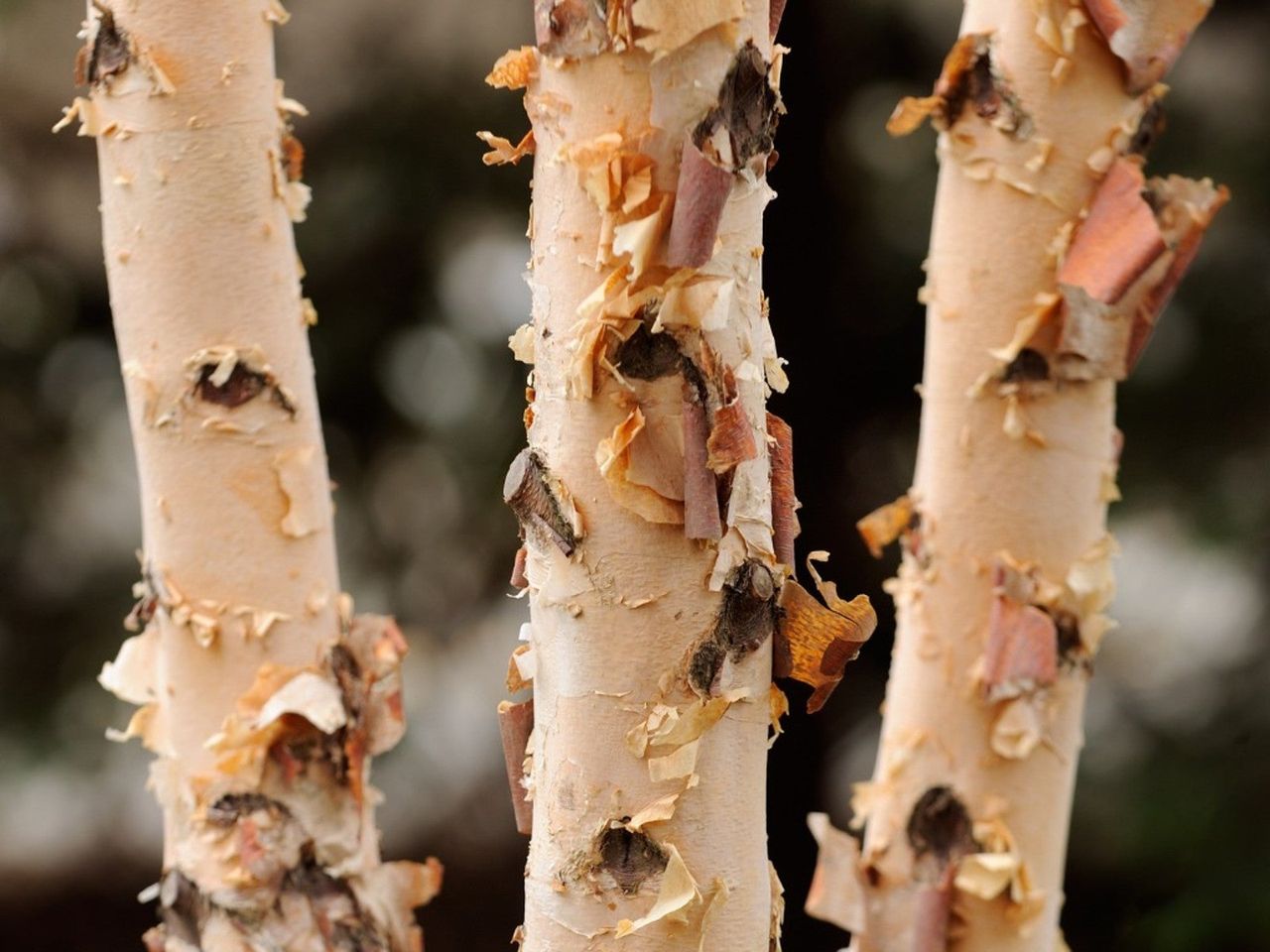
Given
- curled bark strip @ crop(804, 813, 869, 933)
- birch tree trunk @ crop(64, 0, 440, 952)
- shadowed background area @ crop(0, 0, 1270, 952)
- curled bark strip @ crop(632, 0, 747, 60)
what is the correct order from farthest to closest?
shadowed background area @ crop(0, 0, 1270, 952), curled bark strip @ crop(804, 813, 869, 933), birch tree trunk @ crop(64, 0, 440, 952), curled bark strip @ crop(632, 0, 747, 60)

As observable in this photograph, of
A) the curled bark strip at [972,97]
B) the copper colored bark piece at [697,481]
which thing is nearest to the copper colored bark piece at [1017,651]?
the curled bark strip at [972,97]

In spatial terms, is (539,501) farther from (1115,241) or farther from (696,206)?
(1115,241)

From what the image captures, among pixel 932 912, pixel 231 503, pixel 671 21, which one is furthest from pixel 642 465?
pixel 932 912

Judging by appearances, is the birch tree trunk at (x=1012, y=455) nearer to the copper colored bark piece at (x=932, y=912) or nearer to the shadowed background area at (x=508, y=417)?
the copper colored bark piece at (x=932, y=912)

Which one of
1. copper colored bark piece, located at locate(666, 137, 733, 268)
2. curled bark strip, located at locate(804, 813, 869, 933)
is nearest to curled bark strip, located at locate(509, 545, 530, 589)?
copper colored bark piece, located at locate(666, 137, 733, 268)

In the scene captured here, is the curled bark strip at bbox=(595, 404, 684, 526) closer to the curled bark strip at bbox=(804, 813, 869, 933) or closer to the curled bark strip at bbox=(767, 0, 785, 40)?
the curled bark strip at bbox=(767, 0, 785, 40)
